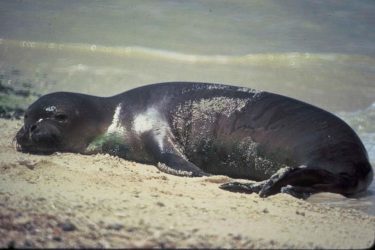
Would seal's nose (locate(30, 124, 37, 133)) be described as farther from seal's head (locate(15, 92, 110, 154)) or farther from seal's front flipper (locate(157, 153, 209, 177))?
seal's front flipper (locate(157, 153, 209, 177))

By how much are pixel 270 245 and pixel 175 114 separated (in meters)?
2.80

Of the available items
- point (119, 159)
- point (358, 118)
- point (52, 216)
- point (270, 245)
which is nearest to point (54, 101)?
point (119, 159)

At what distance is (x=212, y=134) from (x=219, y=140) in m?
0.09

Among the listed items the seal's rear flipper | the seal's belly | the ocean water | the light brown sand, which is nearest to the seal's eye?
the seal's belly

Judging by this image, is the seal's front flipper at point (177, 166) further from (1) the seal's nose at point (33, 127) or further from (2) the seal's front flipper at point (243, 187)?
(1) the seal's nose at point (33, 127)

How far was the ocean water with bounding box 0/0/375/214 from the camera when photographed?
9.73m

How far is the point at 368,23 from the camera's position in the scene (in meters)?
10.8

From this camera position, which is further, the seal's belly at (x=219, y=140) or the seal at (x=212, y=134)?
the seal's belly at (x=219, y=140)

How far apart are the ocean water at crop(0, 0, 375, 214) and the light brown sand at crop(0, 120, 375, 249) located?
20.0 feet

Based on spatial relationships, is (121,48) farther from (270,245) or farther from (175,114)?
(270,245)

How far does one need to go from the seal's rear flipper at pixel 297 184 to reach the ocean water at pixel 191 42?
5.78 meters

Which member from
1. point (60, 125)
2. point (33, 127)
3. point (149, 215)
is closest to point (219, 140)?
point (60, 125)

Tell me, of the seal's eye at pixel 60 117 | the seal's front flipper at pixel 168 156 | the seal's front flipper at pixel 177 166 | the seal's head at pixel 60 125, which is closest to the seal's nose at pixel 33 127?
the seal's head at pixel 60 125

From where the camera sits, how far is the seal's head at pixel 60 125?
175 inches
